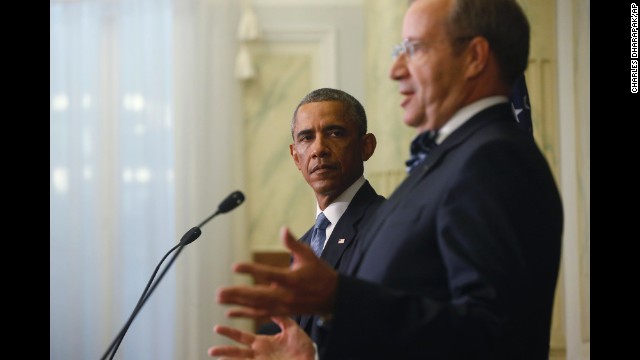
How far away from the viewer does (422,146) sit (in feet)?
5.40

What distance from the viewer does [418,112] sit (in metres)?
1.57

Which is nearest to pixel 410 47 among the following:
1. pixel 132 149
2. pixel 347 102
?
pixel 347 102

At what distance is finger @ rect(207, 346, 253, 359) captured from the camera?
159 centimetres

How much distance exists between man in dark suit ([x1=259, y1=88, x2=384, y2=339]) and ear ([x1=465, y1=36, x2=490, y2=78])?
0.84m

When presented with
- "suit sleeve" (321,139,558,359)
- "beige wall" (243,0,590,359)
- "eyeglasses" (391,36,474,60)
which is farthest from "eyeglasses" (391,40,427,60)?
"beige wall" (243,0,590,359)

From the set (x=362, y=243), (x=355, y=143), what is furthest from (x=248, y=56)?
(x=362, y=243)

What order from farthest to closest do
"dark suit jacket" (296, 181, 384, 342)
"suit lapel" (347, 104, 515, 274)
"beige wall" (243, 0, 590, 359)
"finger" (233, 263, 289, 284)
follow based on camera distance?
1. "beige wall" (243, 0, 590, 359)
2. "dark suit jacket" (296, 181, 384, 342)
3. "suit lapel" (347, 104, 515, 274)
4. "finger" (233, 263, 289, 284)

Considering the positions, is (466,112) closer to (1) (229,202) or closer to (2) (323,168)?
(2) (323,168)

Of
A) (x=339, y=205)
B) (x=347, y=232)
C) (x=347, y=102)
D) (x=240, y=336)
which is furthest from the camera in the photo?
(x=347, y=102)

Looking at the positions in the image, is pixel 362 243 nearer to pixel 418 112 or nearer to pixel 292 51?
pixel 418 112

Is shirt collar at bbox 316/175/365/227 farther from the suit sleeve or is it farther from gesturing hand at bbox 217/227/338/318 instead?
gesturing hand at bbox 217/227/338/318

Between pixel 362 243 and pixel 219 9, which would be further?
pixel 219 9

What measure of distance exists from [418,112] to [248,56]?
14.8ft

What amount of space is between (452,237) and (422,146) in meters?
0.35
